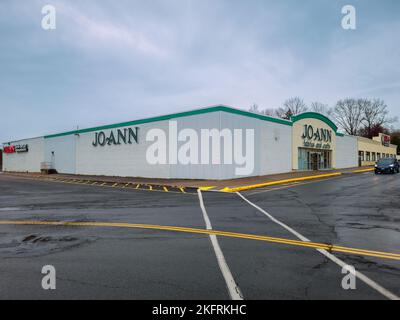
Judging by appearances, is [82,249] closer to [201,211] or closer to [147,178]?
[201,211]

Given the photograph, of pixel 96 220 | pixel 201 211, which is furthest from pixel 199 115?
pixel 96 220

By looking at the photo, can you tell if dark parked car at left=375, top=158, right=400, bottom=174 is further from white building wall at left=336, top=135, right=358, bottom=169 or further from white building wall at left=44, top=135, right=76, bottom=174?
white building wall at left=44, top=135, right=76, bottom=174

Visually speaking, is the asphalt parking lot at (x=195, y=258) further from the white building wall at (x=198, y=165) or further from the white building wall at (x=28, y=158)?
the white building wall at (x=28, y=158)

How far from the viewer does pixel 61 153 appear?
44188 mm

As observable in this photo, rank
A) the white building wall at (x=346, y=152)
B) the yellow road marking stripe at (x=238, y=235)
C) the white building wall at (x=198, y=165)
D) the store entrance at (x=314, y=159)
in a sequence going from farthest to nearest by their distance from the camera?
the white building wall at (x=346, y=152) < the store entrance at (x=314, y=159) < the white building wall at (x=198, y=165) < the yellow road marking stripe at (x=238, y=235)

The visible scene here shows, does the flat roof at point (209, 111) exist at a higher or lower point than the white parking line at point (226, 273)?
higher

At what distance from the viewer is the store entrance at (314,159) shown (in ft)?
122

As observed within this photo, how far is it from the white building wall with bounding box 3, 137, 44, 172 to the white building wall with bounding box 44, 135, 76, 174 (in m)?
2.17

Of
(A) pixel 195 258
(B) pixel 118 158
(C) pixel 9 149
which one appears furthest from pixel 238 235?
(C) pixel 9 149

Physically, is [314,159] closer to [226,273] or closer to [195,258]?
[195,258]

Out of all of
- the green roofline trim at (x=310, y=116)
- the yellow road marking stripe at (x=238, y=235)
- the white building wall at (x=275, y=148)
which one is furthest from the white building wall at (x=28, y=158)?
the yellow road marking stripe at (x=238, y=235)

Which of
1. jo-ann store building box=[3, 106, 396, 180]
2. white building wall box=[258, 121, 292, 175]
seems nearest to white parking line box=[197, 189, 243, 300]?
jo-ann store building box=[3, 106, 396, 180]

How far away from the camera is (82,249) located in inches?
252
